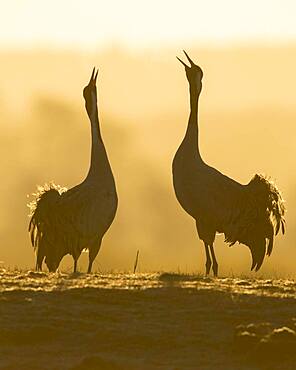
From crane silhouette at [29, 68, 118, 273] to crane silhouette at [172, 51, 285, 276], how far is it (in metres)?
1.60

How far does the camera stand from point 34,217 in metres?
25.0

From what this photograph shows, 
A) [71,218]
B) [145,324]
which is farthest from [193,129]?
[145,324]

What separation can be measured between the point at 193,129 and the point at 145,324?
8.65m

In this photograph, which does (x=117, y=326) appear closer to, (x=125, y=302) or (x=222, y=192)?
(x=125, y=302)

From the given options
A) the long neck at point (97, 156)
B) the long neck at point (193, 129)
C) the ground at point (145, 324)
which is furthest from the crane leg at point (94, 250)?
the ground at point (145, 324)

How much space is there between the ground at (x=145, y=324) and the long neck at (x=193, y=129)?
4.79 metres

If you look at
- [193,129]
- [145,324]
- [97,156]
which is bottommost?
[145,324]

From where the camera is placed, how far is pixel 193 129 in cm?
2536

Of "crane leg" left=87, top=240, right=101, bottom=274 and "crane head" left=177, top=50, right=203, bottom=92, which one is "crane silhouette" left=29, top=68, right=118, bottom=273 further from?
"crane head" left=177, top=50, right=203, bottom=92

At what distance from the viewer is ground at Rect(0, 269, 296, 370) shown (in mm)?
16031

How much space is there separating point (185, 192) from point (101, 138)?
107 inches

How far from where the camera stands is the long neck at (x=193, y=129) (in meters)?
24.9

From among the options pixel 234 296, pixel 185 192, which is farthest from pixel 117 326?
pixel 185 192

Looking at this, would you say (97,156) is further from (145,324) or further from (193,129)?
(145,324)
